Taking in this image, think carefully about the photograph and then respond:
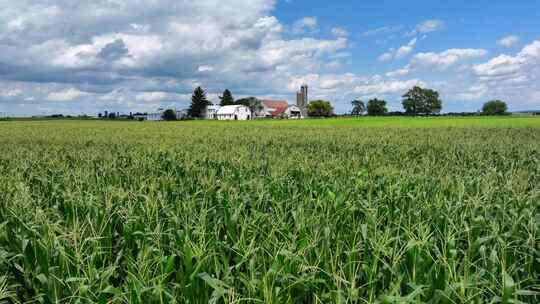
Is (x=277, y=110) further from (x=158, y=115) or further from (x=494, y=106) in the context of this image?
(x=494, y=106)

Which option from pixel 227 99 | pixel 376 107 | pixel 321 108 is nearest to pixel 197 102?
pixel 227 99

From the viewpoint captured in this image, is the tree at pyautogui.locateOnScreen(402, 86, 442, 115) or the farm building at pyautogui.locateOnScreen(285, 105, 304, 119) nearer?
the tree at pyautogui.locateOnScreen(402, 86, 442, 115)

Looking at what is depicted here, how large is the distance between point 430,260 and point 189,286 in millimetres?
2177

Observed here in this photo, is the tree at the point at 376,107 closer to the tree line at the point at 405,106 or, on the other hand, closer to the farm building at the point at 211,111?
the tree line at the point at 405,106

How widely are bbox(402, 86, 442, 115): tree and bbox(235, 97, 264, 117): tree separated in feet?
207

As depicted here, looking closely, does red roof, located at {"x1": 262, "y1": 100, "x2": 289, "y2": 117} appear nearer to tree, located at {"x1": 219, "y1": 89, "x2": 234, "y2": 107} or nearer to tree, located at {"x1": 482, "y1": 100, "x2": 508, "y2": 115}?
tree, located at {"x1": 219, "y1": 89, "x2": 234, "y2": 107}

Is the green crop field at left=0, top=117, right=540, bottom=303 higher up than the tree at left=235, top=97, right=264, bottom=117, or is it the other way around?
the tree at left=235, top=97, right=264, bottom=117

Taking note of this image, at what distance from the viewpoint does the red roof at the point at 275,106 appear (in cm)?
17298

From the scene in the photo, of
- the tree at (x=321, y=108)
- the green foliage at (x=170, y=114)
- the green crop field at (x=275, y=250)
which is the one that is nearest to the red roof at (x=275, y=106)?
the tree at (x=321, y=108)

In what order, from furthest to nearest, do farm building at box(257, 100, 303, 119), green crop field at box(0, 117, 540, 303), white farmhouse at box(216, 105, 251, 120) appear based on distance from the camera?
farm building at box(257, 100, 303, 119), white farmhouse at box(216, 105, 251, 120), green crop field at box(0, 117, 540, 303)

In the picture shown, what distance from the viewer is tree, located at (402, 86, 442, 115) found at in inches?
5842

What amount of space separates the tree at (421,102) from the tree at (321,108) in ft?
101

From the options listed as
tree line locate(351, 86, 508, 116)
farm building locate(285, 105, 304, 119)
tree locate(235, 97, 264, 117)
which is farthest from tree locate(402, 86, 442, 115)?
tree locate(235, 97, 264, 117)

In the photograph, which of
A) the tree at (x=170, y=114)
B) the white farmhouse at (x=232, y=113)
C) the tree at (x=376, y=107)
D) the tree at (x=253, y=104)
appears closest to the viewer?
the white farmhouse at (x=232, y=113)
